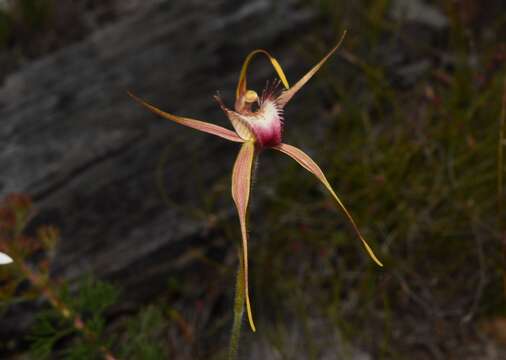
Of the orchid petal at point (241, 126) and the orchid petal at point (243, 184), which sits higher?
the orchid petal at point (241, 126)

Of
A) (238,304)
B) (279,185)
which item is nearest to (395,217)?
(279,185)

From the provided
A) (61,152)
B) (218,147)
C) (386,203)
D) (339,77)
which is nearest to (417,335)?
(386,203)

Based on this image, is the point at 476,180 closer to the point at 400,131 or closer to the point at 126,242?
the point at 400,131

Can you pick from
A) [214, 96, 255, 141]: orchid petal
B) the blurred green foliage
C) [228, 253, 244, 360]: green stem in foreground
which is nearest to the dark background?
the blurred green foliage

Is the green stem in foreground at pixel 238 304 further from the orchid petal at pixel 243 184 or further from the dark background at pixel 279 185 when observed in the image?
the dark background at pixel 279 185

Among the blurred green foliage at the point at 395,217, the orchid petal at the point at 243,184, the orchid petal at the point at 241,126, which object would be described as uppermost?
the orchid petal at the point at 241,126

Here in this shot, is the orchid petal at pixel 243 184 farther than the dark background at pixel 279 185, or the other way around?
the dark background at pixel 279 185

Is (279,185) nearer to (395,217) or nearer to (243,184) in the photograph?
(395,217)

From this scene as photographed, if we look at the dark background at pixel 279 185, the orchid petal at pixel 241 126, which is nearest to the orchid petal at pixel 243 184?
the orchid petal at pixel 241 126
